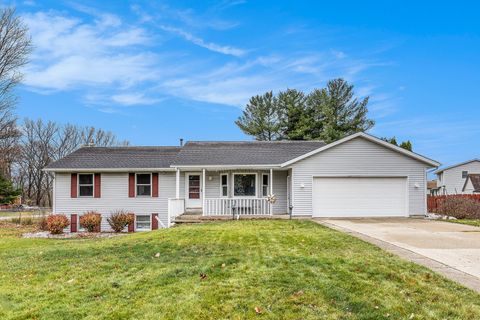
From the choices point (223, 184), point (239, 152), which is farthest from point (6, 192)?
point (239, 152)

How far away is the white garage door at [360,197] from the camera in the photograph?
61.2 ft

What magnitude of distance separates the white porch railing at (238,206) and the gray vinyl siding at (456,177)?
37050 millimetres

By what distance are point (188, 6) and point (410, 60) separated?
11.1 meters

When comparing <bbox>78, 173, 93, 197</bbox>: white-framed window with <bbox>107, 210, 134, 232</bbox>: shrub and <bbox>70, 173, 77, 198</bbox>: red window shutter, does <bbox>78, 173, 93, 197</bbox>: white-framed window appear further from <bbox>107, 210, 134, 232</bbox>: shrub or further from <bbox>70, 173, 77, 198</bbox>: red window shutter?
<bbox>107, 210, 134, 232</bbox>: shrub

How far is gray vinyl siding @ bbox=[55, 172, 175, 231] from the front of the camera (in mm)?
21266

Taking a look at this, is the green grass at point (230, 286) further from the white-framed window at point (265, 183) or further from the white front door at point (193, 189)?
the white front door at point (193, 189)

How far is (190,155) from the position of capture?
20.8m

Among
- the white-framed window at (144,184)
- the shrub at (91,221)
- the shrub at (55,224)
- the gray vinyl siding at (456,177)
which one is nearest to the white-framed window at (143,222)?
the white-framed window at (144,184)

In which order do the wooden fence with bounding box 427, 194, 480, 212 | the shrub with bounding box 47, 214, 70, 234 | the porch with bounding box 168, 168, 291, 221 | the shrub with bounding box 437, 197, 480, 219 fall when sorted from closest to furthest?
the shrub with bounding box 47, 214, 70, 234 < the porch with bounding box 168, 168, 291, 221 < the shrub with bounding box 437, 197, 480, 219 < the wooden fence with bounding box 427, 194, 480, 212

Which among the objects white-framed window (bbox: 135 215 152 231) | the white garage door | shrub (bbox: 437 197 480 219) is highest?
the white garage door

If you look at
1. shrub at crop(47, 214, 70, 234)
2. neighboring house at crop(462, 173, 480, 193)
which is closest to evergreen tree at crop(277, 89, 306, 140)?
neighboring house at crop(462, 173, 480, 193)

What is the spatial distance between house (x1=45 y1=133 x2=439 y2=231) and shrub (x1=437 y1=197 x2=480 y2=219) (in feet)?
14.4

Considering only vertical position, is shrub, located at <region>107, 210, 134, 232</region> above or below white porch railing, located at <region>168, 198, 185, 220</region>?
below

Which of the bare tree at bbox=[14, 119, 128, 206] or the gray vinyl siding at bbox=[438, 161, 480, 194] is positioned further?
the bare tree at bbox=[14, 119, 128, 206]
